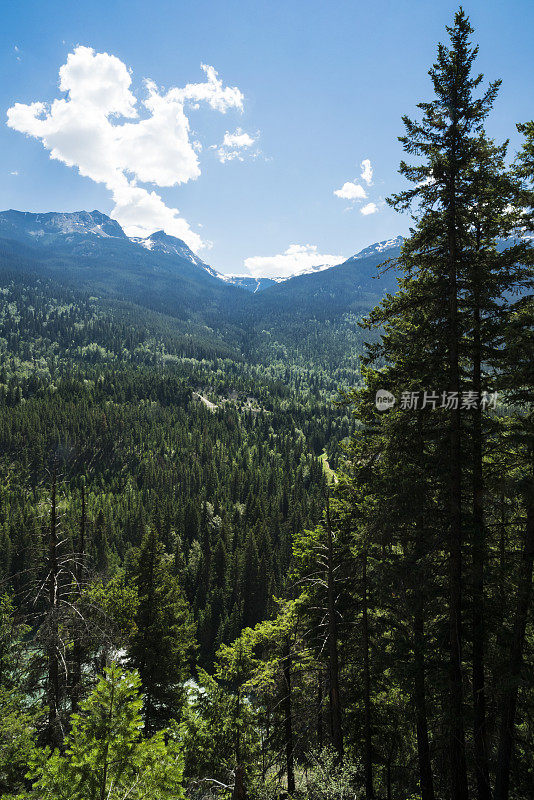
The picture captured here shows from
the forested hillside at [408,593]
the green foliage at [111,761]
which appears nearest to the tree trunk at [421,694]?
the forested hillside at [408,593]

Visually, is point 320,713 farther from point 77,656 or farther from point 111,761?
point 111,761

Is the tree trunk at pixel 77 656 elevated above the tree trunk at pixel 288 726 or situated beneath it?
elevated above

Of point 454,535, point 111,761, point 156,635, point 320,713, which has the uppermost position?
point 454,535

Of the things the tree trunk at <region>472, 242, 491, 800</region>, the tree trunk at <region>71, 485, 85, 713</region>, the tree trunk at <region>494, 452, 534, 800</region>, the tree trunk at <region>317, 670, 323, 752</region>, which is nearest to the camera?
the tree trunk at <region>494, 452, 534, 800</region>

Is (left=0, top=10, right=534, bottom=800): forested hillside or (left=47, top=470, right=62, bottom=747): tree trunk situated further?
(left=47, top=470, right=62, bottom=747): tree trunk

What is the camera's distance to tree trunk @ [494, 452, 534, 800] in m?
9.02

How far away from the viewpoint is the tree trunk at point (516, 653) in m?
9.02

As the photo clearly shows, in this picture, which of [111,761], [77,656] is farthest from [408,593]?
[77,656]

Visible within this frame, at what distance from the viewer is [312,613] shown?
53.8 feet

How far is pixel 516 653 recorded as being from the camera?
9133 millimetres

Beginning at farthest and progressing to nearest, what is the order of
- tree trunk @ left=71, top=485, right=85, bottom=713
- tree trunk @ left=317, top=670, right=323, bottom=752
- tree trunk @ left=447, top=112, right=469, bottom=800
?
tree trunk @ left=317, top=670, right=323, bottom=752 < tree trunk @ left=71, top=485, right=85, bottom=713 < tree trunk @ left=447, top=112, right=469, bottom=800

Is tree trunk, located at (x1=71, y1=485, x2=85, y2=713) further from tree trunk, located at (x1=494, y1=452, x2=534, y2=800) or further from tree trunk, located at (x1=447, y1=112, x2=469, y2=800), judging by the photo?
tree trunk, located at (x1=494, y1=452, x2=534, y2=800)

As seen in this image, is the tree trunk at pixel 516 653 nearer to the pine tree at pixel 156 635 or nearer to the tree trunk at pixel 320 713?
the tree trunk at pixel 320 713

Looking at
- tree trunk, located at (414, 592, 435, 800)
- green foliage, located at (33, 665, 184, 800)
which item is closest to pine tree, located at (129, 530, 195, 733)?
tree trunk, located at (414, 592, 435, 800)
